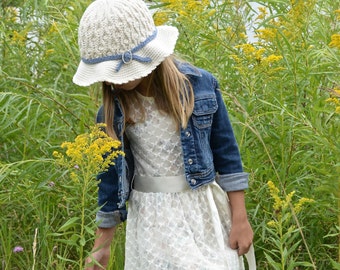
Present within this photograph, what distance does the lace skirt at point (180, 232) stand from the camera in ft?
9.68

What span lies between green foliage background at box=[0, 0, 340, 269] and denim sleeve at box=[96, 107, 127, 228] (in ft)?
0.60

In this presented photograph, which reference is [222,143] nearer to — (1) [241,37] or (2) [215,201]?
(2) [215,201]

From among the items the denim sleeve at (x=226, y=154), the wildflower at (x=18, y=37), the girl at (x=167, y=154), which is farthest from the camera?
the wildflower at (x=18, y=37)

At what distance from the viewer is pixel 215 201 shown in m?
3.10

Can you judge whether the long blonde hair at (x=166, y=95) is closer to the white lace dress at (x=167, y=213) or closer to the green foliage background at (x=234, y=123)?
the white lace dress at (x=167, y=213)

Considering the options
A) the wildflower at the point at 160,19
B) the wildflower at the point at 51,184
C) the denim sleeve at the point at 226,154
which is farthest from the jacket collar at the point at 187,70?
the wildflower at the point at 160,19

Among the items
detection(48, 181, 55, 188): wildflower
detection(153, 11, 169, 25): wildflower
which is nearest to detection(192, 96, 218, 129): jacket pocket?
detection(48, 181, 55, 188): wildflower

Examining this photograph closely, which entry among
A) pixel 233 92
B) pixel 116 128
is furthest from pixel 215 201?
pixel 233 92

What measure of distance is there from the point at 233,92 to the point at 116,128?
1107 mm

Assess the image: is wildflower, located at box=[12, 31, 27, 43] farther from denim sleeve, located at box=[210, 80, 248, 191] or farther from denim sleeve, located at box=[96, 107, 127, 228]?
denim sleeve, located at box=[210, 80, 248, 191]

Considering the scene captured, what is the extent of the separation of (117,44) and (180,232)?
2.02 ft

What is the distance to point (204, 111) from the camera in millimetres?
3012

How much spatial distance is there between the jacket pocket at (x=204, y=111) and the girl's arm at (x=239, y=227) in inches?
10.3

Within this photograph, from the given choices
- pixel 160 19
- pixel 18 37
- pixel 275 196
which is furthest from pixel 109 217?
pixel 160 19
